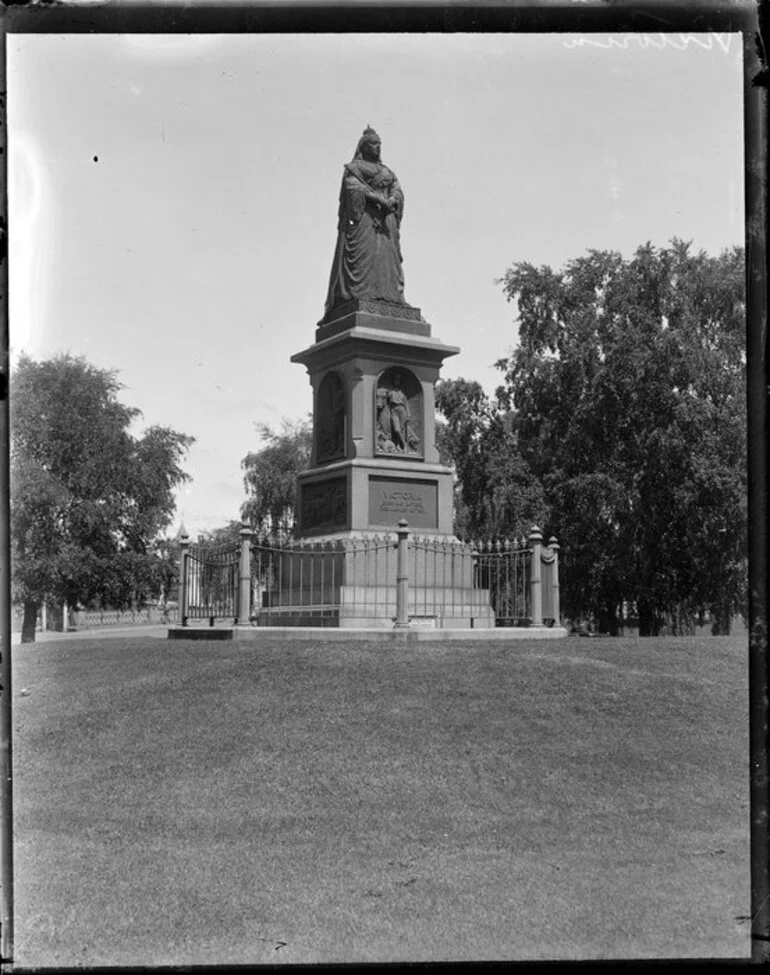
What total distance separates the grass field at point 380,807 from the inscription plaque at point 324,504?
3.71 meters

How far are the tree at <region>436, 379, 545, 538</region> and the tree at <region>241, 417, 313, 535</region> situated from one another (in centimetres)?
1522

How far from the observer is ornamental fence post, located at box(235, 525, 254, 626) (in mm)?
15172

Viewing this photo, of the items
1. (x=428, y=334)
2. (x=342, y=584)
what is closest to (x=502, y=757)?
(x=342, y=584)

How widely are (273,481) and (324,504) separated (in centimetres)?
3441

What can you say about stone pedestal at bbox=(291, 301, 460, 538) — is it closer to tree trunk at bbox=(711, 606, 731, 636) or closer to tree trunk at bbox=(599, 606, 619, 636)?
tree trunk at bbox=(711, 606, 731, 636)

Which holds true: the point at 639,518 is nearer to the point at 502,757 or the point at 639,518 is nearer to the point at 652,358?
the point at 652,358

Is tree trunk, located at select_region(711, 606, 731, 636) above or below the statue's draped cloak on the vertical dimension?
below

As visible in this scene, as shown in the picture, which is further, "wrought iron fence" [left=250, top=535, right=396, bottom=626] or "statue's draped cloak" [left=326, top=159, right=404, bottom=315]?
"statue's draped cloak" [left=326, top=159, right=404, bottom=315]

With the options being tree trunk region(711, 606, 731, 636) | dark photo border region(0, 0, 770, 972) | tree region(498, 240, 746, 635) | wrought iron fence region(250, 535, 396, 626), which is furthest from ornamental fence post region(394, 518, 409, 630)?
tree trunk region(711, 606, 731, 636)

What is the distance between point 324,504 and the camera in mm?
17062

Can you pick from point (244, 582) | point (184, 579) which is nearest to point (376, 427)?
point (244, 582)

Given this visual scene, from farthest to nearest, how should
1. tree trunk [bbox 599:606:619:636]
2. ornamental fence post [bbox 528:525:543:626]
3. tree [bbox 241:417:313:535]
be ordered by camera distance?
tree [bbox 241:417:313:535] → tree trunk [bbox 599:606:619:636] → ornamental fence post [bbox 528:525:543:626]

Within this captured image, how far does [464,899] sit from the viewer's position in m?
6.34

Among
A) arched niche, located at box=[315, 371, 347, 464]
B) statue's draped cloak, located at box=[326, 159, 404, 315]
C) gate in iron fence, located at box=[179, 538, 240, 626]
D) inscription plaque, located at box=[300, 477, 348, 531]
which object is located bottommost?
gate in iron fence, located at box=[179, 538, 240, 626]
